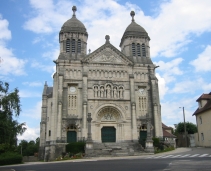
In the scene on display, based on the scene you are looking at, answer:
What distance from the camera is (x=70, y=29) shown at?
4391cm

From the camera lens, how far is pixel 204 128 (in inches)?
1613

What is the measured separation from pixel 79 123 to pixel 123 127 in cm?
690

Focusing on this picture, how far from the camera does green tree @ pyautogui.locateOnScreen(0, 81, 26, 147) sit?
26789 millimetres

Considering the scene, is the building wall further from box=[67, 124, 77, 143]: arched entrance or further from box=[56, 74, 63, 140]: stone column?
box=[56, 74, 63, 140]: stone column

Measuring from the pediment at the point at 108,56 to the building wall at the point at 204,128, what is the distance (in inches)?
574

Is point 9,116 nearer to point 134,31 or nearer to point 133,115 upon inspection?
point 133,115

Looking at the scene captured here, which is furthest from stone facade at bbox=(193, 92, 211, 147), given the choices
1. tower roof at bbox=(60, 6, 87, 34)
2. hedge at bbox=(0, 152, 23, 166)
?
hedge at bbox=(0, 152, 23, 166)

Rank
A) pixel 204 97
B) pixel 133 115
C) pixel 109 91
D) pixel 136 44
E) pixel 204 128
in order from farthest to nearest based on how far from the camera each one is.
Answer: pixel 136 44 → pixel 204 97 → pixel 204 128 → pixel 109 91 → pixel 133 115

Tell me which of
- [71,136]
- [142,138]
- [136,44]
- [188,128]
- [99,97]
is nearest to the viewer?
[71,136]

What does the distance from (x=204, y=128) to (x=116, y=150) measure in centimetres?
1585

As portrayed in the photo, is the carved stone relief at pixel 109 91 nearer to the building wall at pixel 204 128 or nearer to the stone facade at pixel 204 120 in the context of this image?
the stone facade at pixel 204 120

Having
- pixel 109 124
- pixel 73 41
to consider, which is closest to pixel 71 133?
pixel 109 124

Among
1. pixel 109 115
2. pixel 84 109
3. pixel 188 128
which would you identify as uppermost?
pixel 84 109

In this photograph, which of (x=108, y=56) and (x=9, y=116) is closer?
(x=9, y=116)
